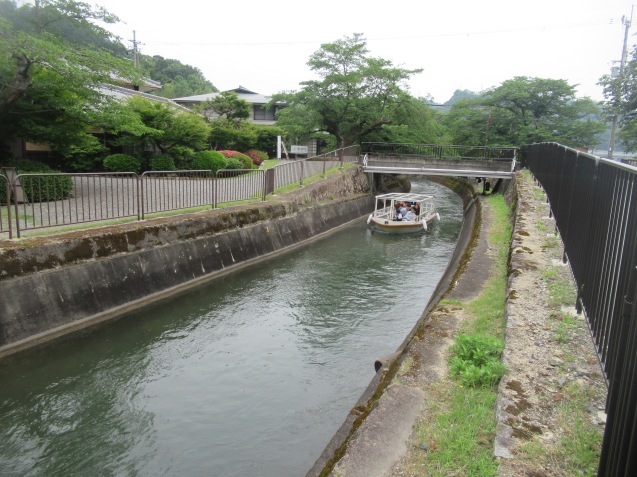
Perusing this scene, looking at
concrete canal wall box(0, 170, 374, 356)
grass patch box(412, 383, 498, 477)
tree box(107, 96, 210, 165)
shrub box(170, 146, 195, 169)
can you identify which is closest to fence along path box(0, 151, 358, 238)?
concrete canal wall box(0, 170, 374, 356)

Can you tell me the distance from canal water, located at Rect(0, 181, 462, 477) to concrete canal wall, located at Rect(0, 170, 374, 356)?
437 mm

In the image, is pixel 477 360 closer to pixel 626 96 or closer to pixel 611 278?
pixel 611 278

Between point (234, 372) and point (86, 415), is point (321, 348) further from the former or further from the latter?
point (86, 415)

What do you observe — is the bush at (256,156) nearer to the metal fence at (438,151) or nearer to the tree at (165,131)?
the metal fence at (438,151)

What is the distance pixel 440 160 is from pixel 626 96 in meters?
9.68

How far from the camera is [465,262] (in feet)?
35.1

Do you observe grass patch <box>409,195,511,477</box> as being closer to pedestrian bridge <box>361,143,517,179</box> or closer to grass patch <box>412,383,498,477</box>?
grass patch <box>412,383,498,477</box>

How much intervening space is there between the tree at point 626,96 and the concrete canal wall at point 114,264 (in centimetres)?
1759

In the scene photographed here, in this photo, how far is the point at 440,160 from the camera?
27719 millimetres

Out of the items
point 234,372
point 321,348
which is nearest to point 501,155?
point 321,348

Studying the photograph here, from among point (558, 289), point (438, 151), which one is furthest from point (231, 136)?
point (558, 289)

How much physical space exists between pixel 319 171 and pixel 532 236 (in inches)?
616

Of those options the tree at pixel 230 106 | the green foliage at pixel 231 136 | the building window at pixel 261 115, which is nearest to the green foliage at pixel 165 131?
the green foliage at pixel 231 136

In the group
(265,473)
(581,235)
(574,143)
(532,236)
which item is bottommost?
(265,473)
